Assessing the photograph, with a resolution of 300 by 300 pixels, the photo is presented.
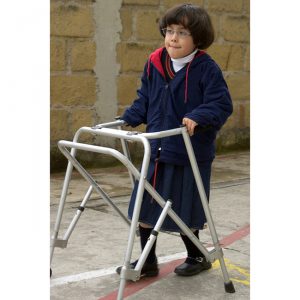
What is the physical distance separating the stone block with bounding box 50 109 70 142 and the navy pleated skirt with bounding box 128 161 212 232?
3.29 meters

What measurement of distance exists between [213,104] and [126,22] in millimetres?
3970

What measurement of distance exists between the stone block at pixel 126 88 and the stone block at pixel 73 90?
300mm

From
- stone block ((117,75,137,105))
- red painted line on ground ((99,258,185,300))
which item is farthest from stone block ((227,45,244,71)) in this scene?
red painted line on ground ((99,258,185,300))

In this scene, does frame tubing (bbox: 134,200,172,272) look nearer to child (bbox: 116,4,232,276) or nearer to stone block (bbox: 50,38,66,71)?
child (bbox: 116,4,232,276)

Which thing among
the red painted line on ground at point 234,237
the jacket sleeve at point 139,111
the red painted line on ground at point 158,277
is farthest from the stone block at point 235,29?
the jacket sleeve at point 139,111

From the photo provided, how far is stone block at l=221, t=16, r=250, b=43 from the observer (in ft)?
27.5

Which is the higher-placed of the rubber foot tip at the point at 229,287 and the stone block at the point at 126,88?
the stone block at the point at 126,88

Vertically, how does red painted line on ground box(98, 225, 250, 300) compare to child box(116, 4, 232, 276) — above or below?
below

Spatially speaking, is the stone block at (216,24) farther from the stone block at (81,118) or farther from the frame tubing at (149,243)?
the frame tubing at (149,243)

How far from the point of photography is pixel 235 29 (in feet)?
27.8

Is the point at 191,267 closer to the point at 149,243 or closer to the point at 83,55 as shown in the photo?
the point at 149,243

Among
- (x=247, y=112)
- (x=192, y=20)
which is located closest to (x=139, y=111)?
(x=192, y=20)

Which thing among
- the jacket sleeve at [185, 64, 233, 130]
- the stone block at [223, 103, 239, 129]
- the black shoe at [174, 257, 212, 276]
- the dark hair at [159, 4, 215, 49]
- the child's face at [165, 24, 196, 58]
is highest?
the dark hair at [159, 4, 215, 49]

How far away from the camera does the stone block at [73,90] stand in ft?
23.1
